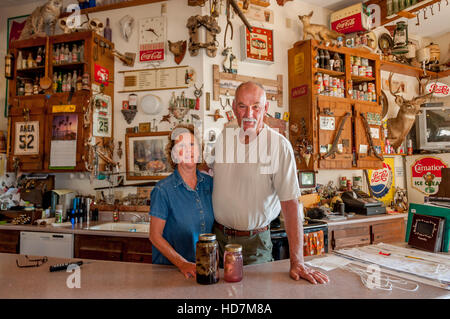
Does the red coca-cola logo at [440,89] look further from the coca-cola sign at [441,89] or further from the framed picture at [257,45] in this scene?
the framed picture at [257,45]

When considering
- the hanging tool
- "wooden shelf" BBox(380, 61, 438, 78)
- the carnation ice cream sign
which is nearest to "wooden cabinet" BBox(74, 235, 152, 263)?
the hanging tool

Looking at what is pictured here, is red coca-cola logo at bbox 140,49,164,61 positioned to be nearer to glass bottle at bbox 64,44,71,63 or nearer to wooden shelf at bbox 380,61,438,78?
glass bottle at bbox 64,44,71,63

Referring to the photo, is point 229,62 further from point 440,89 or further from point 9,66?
point 440,89

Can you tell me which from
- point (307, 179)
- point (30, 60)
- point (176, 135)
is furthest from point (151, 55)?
point (307, 179)

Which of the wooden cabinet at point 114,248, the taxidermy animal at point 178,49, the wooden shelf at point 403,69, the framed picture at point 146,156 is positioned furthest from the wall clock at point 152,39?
the wooden shelf at point 403,69

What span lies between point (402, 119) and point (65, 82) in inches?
205

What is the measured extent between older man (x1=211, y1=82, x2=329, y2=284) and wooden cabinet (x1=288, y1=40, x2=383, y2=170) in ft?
7.17

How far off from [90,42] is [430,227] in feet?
13.1

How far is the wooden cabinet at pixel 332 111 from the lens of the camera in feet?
13.0

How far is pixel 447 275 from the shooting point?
140 cm

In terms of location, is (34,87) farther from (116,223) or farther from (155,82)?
(116,223)

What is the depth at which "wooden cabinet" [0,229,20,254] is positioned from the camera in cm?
331

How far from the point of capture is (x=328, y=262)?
1646 millimetres

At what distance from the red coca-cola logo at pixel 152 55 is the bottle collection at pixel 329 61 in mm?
2117
